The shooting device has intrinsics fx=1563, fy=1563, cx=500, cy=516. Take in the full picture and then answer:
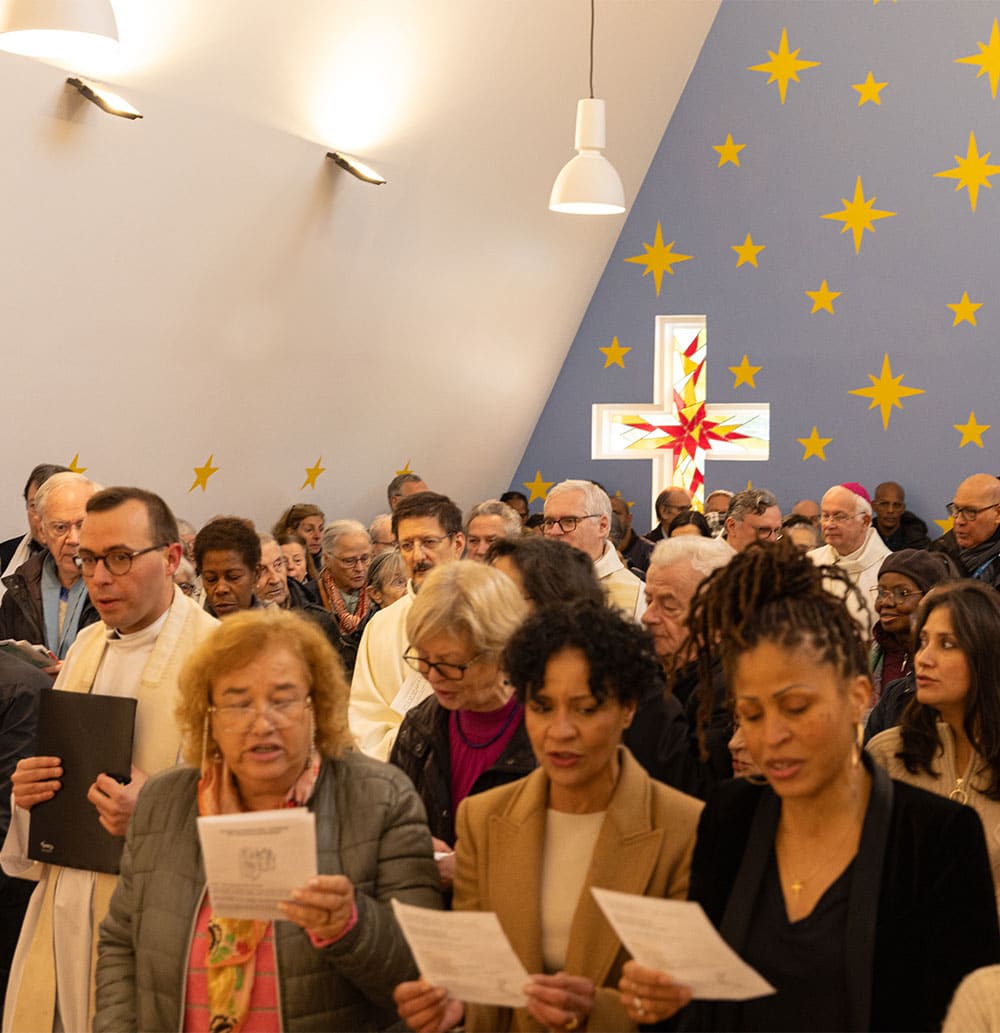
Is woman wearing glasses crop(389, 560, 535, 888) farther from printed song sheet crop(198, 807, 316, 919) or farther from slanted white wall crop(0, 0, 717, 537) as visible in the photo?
slanted white wall crop(0, 0, 717, 537)

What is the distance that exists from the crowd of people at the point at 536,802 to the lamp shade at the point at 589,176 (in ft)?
15.4

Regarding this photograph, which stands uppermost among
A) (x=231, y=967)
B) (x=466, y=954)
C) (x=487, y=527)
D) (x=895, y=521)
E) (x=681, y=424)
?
(x=681, y=424)

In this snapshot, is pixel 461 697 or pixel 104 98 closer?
pixel 461 697

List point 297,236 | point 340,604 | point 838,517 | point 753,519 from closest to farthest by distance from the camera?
point 340,604
point 838,517
point 753,519
point 297,236

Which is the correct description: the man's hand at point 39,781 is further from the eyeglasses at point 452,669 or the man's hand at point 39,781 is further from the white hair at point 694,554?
the white hair at point 694,554

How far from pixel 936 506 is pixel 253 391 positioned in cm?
561

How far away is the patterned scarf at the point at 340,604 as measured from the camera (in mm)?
6617

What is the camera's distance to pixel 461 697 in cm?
322

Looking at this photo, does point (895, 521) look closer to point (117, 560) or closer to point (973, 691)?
point (973, 691)

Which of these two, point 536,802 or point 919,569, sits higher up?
point 919,569

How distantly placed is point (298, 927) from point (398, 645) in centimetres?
194

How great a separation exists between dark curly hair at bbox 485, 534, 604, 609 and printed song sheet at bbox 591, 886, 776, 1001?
151 cm

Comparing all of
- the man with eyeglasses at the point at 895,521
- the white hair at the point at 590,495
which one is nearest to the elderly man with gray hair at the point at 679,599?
the white hair at the point at 590,495

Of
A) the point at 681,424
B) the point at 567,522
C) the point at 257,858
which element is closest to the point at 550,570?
the point at 257,858
